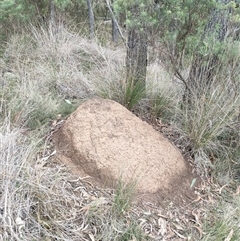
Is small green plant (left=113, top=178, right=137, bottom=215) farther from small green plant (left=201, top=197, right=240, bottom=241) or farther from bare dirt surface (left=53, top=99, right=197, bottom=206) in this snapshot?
small green plant (left=201, top=197, right=240, bottom=241)

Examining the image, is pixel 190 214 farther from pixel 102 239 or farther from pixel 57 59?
pixel 57 59

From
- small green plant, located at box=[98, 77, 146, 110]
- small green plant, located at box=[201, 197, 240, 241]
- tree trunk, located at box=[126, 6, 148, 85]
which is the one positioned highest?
tree trunk, located at box=[126, 6, 148, 85]

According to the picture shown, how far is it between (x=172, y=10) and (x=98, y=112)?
117cm

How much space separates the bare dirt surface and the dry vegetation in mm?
104

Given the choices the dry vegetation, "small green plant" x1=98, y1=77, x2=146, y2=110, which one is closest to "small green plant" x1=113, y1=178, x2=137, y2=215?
the dry vegetation

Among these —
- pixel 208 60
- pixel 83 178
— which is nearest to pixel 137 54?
pixel 208 60

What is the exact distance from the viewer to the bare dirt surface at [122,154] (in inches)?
109

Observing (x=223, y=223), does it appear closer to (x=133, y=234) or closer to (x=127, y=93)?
(x=133, y=234)

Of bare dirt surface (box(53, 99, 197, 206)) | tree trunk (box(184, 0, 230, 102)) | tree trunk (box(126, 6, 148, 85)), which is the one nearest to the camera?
bare dirt surface (box(53, 99, 197, 206))

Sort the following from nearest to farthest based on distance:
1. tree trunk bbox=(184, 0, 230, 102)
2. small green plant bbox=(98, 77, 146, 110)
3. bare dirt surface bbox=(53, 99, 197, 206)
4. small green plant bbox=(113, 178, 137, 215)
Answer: small green plant bbox=(113, 178, 137, 215), bare dirt surface bbox=(53, 99, 197, 206), tree trunk bbox=(184, 0, 230, 102), small green plant bbox=(98, 77, 146, 110)

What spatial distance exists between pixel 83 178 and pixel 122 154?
39cm

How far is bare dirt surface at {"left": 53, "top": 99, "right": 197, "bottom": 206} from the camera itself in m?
2.76

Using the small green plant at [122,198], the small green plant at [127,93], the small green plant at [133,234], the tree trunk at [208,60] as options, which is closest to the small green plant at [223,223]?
the small green plant at [133,234]

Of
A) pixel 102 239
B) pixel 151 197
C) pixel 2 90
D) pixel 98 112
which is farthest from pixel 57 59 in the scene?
pixel 102 239
